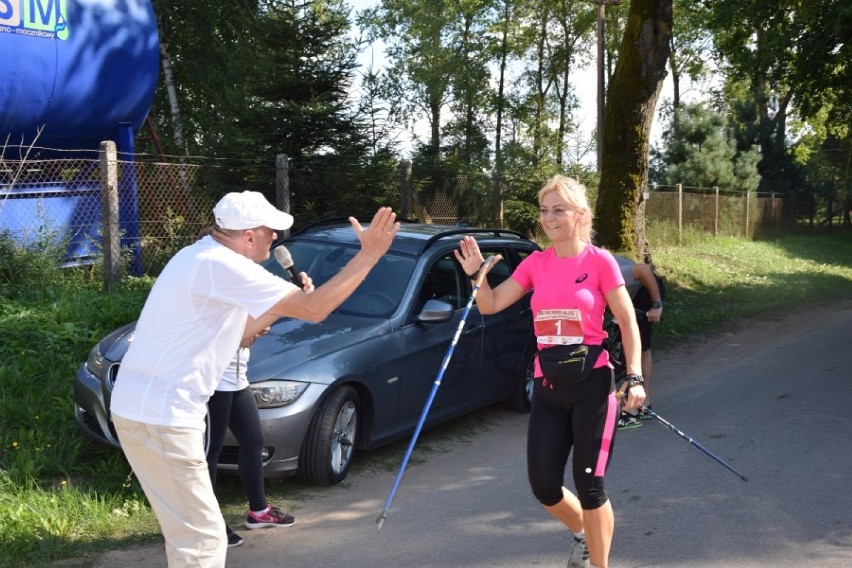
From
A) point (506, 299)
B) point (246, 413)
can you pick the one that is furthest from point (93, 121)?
point (506, 299)

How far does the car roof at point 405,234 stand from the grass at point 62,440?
1.55 metres

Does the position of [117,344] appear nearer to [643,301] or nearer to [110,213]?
[110,213]

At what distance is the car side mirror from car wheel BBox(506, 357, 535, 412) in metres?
1.73

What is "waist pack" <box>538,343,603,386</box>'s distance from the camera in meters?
4.14

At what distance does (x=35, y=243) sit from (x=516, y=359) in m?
5.65

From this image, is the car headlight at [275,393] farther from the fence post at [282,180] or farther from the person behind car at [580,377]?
the fence post at [282,180]

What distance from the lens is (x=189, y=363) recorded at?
333cm

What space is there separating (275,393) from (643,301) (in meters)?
3.68

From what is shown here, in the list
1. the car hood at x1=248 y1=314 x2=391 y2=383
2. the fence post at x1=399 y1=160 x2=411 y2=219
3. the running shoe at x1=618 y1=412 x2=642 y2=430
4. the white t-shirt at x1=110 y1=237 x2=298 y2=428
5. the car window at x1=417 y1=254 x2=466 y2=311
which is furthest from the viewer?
the fence post at x1=399 y1=160 x2=411 y2=219

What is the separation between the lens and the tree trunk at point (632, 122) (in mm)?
15523

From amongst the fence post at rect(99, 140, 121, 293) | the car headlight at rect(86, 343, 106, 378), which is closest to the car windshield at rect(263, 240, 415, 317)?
the car headlight at rect(86, 343, 106, 378)

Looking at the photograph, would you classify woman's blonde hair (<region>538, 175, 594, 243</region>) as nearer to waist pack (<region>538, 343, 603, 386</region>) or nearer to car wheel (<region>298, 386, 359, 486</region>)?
waist pack (<region>538, 343, 603, 386</region>)

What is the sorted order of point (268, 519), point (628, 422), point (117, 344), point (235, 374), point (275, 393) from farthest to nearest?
point (628, 422)
point (117, 344)
point (275, 393)
point (268, 519)
point (235, 374)

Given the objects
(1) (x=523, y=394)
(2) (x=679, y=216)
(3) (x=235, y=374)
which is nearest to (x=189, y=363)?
(3) (x=235, y=374)
